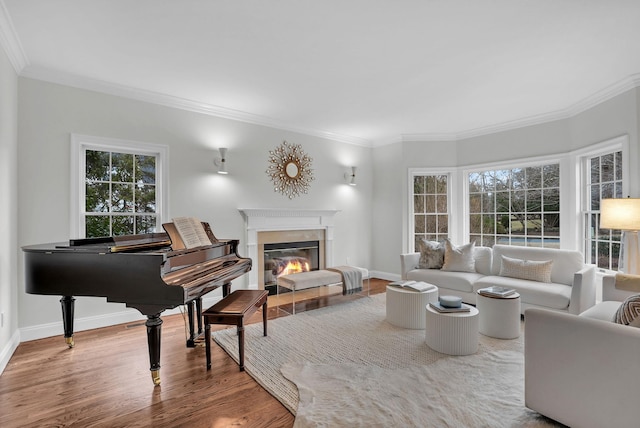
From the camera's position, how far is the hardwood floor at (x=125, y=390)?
6.45ft

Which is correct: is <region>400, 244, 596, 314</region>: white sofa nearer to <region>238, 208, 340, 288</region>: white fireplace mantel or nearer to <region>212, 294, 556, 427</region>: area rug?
<region>212, 294, 556, 427</region>: area rug

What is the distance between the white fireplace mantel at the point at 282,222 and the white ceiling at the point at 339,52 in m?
1.47

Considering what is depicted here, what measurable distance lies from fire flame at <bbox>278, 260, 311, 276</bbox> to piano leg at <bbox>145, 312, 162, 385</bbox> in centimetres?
280

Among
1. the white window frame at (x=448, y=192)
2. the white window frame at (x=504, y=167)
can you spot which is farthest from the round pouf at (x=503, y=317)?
the white window frame at (x=448, y=192)

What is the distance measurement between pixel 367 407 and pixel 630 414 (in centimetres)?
132

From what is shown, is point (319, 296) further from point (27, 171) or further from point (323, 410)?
point (27, 171)

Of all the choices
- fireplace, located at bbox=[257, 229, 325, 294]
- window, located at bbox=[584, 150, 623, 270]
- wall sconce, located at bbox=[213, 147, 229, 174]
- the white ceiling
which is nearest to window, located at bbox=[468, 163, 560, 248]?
window, located at bbox=[584, 150, 623, 270]

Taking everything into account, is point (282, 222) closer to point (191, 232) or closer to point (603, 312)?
point (191, 232)

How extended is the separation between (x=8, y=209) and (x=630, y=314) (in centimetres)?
460

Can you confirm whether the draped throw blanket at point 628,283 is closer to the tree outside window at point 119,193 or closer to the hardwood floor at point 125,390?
the hardwood floor at point 125,390

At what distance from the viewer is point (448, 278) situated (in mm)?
4270

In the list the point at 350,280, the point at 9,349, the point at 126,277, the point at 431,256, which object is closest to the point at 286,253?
the point at 350,280

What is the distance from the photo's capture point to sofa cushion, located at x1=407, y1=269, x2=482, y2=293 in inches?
162

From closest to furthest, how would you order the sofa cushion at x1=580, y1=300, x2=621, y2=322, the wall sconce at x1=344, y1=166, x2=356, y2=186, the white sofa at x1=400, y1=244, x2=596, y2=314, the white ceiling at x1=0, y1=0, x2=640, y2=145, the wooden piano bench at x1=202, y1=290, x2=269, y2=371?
the white ceiling at x1=0, y1=0, x2=640, y2=145 → the sofa cushion at x1=580, y1=300, x2=621, y2=322 → the wooden piano bench at x1=202, y1=290, x2=269, y2=371 → the white sofa at x1=400, y1=244, x2=596, y2=314 → the wall sconce at x1=344, y1=166, x2=356, y2=186
